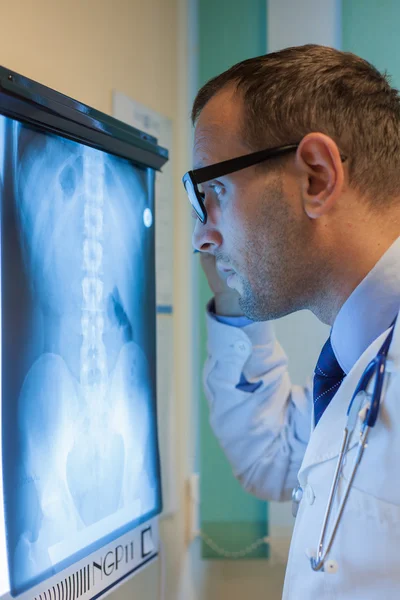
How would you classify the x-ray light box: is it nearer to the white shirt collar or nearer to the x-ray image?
the x-ray image

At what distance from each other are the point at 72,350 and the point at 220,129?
0.46 metres

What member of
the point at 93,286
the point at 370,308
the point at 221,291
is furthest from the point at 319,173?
the point at 221,291

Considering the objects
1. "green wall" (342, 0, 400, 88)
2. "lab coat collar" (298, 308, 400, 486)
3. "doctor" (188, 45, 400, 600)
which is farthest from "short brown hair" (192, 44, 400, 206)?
"green wall" (342, 0, 400, 88)

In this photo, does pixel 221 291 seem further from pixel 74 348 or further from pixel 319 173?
pixel 319 173

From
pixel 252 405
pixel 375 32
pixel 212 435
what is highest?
pixel 375 32

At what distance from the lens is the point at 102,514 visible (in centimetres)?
118

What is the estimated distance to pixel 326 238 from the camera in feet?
3.14

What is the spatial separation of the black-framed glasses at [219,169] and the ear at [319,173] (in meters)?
0.03

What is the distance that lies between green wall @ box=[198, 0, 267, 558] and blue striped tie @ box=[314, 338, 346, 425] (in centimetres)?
68

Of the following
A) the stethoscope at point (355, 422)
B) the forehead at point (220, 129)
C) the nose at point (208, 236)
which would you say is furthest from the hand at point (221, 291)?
the stethoscope at point (355, 422)

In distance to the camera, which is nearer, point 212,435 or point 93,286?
point 93,286

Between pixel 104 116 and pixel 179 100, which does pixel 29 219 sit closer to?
pixel 104 116

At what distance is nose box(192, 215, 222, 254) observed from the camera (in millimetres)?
1074

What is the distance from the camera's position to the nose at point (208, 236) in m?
1.07
